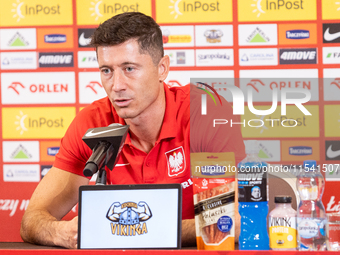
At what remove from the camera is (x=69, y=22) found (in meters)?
2.52

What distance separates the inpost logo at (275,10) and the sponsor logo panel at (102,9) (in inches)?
25.1

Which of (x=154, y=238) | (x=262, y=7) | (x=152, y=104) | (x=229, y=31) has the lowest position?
(x=154, y=238)

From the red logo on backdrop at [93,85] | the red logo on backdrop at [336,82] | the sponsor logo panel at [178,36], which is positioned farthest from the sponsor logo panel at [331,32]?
the red logo on backdrop at [93,85]

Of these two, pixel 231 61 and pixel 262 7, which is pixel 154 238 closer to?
pixel 231 61

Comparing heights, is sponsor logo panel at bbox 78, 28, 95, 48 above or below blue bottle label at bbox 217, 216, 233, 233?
above

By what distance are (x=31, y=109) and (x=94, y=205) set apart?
192 centimetres

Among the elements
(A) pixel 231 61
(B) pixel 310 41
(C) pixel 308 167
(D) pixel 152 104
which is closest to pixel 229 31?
(A) pixel 231 61

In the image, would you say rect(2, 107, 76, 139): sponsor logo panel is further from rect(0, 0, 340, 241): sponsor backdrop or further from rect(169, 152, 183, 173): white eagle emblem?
rect(169, 152, 183, 173): white eagle emblem

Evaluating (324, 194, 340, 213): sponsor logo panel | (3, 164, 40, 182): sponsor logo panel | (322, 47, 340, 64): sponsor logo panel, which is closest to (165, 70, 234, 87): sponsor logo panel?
(322, 47, 340, 64): sponsor logo panel

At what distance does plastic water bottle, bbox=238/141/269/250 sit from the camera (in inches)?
28.6

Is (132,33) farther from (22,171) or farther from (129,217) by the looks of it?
(22,171)

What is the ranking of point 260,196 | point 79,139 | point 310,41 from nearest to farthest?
1. point 260,196
2. point 79,139
3. point 310,41

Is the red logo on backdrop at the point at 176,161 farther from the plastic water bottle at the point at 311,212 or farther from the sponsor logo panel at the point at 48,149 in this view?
the sponsor logo panel at the point at 48,149

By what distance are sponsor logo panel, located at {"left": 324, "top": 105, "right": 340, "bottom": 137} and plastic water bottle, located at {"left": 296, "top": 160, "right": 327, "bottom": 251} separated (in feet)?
5.60
